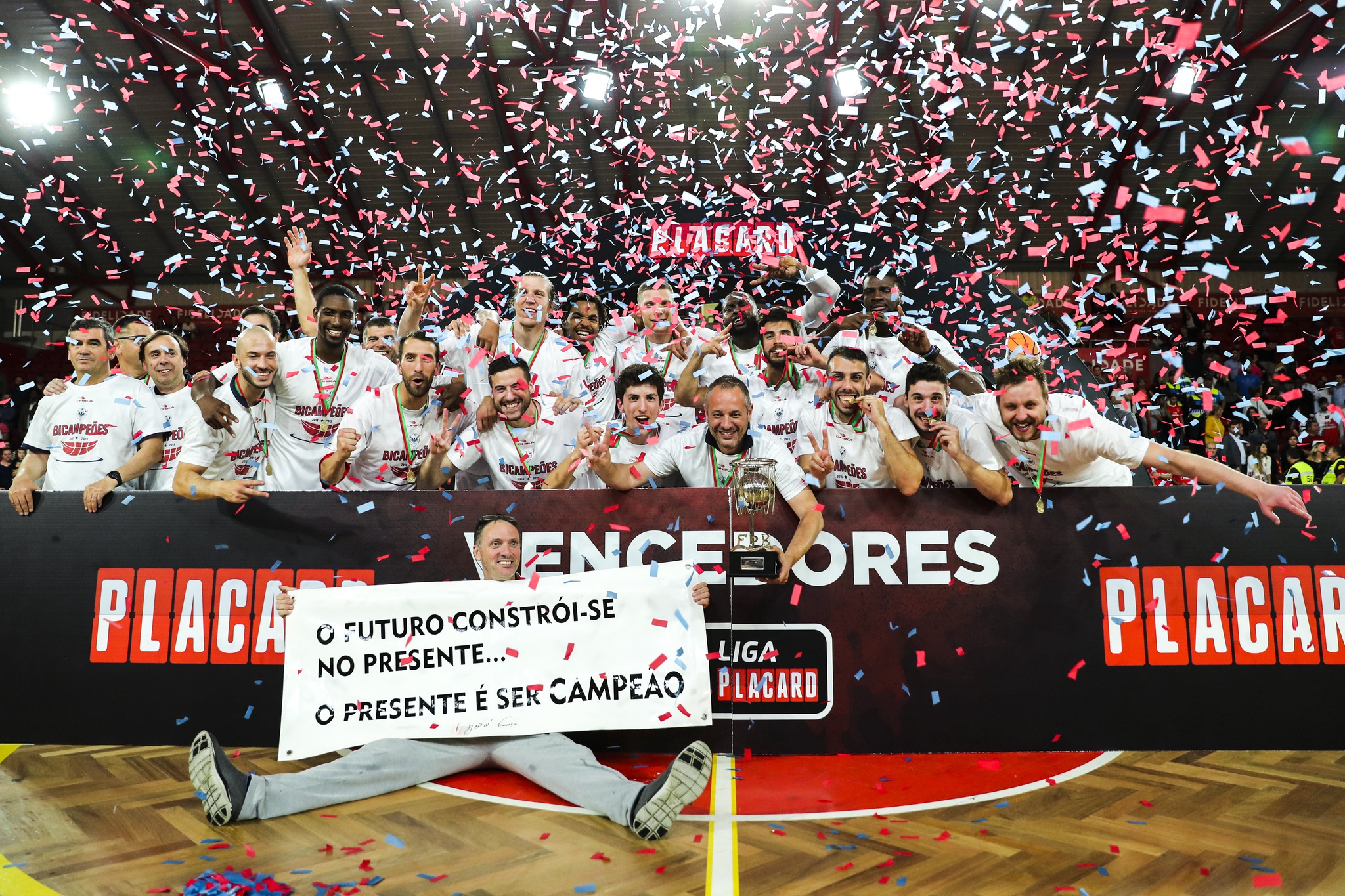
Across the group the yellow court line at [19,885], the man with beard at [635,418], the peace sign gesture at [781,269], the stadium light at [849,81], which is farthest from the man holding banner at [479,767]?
the stadium light at [849,81]

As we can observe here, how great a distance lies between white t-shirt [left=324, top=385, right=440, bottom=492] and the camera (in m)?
5.22

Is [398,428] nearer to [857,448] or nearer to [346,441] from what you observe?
[346,441]

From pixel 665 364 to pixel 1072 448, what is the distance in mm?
3241

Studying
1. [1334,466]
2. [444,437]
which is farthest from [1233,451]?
[444,437]

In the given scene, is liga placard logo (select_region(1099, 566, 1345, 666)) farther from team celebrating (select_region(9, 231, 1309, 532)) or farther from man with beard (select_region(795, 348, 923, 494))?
man with beard (select_region(795, 348, 923, 494))

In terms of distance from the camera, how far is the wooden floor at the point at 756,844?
2779mm

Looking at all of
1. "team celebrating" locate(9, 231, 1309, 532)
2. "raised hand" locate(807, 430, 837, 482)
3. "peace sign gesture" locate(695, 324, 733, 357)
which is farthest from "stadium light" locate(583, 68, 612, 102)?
"raised hand" locate(807, 430, 837, 482)

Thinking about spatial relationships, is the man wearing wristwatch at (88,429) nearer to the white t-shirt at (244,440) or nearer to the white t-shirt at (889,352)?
the white t-shirt at (244,440)

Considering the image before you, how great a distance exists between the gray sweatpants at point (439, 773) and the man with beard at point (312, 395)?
7.75 ft

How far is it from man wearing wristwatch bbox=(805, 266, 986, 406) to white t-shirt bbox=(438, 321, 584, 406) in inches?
73.6

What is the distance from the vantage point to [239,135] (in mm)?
14430

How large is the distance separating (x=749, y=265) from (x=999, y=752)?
874 centimetres

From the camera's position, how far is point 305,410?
5559mm

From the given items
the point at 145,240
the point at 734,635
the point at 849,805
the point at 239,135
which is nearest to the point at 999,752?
the point at 849,805
